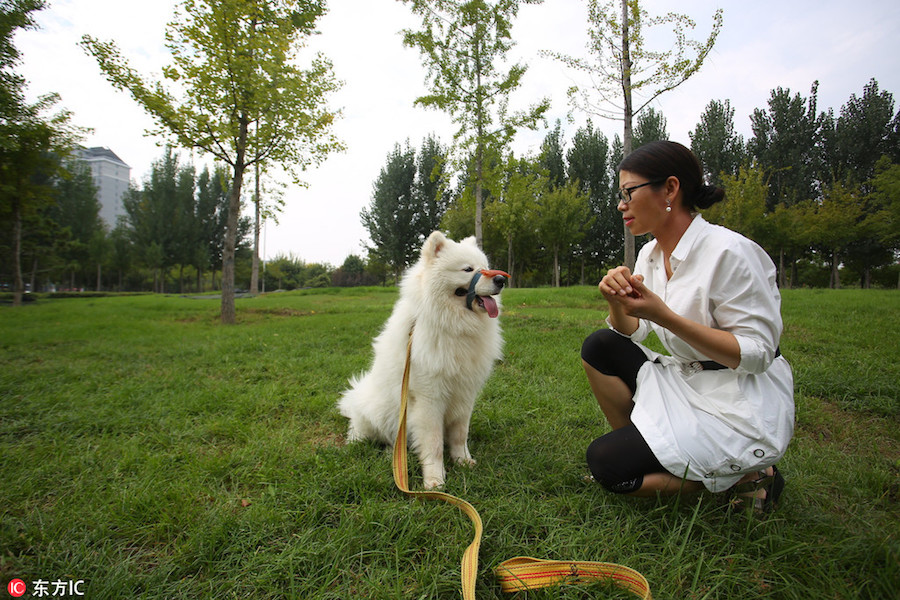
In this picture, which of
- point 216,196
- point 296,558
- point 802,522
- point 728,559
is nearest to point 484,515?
point 296,558

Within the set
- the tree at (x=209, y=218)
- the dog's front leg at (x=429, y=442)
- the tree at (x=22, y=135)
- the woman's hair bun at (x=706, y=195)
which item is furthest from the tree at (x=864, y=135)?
the tree at (x=209, y=218)

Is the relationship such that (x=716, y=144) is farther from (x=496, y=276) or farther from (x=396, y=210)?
(x=496, y=276)

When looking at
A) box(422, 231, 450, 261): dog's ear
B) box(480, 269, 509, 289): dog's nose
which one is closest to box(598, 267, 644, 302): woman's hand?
box(480, 269, 509, 289): dog's nose

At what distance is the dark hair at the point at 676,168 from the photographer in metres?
1.76

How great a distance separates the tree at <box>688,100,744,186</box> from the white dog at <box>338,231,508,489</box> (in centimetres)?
3451

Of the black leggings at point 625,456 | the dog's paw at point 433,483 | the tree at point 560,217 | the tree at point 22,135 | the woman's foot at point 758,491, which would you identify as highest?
the tree at point 560,217

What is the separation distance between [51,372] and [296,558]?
515 cm

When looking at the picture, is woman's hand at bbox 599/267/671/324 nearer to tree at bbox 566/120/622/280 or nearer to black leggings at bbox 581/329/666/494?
black leggings at bbox 581/329/666/494

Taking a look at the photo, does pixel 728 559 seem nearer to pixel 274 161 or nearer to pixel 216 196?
pixel 274 161

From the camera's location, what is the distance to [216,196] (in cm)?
3825

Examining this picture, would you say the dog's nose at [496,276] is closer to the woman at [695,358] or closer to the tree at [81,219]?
the woman at [695,358]

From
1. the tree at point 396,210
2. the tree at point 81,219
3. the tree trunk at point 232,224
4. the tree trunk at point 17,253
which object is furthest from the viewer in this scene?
the tree at point 396,210

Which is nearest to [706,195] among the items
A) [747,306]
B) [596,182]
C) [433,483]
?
[747,306]

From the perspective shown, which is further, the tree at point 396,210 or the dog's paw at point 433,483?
the tree at point 396,210
